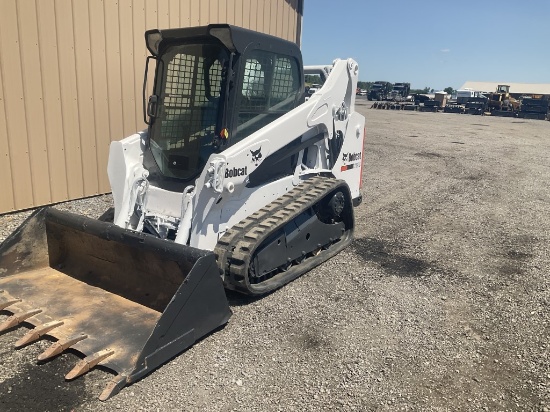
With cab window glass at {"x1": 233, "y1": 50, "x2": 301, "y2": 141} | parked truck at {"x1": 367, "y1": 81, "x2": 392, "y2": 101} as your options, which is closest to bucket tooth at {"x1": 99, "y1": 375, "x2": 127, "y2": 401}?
cab window glass at {"x1": 233, "y1": 50, "x2": 301, "y2": 141}

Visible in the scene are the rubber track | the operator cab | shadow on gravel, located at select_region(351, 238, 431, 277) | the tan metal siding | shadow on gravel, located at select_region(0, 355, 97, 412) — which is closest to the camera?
shadow on gravel, located at select_region(0, 355, 97, 412)

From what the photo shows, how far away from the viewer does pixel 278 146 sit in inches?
190

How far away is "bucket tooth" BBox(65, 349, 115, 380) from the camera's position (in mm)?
3074

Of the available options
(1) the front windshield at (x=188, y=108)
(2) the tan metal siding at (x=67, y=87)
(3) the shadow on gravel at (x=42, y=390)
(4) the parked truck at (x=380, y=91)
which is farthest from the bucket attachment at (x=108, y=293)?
(4) the parked truck at (x=380, y=91)

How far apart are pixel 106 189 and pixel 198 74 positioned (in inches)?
151

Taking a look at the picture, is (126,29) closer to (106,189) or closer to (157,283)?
(106,189)

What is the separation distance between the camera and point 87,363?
10.2ft

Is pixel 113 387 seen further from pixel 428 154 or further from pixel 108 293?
pixel 428 154

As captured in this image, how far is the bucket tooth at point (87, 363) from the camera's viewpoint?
121 inches

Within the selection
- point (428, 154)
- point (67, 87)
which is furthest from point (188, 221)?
point (428, 154)

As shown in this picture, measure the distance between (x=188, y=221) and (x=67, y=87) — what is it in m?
4.07

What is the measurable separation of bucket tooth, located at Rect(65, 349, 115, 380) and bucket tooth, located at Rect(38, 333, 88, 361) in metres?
0.20

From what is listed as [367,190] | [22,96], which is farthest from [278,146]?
[367,190]

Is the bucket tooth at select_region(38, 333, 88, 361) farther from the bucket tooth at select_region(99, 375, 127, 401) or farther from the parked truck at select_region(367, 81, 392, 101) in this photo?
the parked truck at select_region(367, 81, 392, 101)
